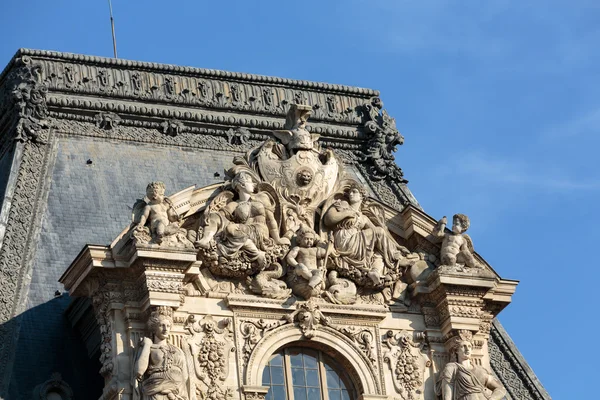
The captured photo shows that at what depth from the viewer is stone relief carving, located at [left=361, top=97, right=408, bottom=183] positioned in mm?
46062

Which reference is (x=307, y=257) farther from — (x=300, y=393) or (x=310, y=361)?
(x=300, y=393)

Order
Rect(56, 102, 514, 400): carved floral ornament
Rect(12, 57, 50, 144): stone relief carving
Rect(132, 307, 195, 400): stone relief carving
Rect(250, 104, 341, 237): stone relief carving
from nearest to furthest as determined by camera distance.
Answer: Rect(132, 307, 195, 400): stone relief carving < Rect(56, 102, 514, 400): carved floral ornament < Rect(250, 104, 341, 237): stone relief carving < Rect(12, 57, 50, 144): stone relief carving

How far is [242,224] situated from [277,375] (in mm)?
2701

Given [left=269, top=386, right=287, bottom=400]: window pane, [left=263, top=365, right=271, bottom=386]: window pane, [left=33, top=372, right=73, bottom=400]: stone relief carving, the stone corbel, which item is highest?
[left=33, top=372, right=73, bottom=400]: stone relief carving

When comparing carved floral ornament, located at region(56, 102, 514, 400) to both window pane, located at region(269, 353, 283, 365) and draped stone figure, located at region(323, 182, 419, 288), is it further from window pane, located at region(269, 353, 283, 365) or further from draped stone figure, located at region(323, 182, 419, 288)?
window pane, located at region(269, 353, 283, 365)

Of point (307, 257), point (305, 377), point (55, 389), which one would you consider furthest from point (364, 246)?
point (55, 389)

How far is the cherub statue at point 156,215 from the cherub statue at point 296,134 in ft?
9.52

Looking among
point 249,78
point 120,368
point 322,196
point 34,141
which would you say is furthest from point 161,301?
point 249,78

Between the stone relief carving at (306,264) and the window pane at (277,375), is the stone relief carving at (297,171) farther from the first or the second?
the window pane at (277,375)

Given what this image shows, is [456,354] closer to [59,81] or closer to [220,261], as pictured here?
[220,261]

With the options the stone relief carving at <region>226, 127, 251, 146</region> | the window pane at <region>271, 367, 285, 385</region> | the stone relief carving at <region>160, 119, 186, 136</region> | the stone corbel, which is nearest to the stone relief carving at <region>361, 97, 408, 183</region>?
the stone relief carving at <region>226, 127, 251, 146</region>

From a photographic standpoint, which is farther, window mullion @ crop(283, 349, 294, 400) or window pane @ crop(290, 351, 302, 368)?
window pane @ crop(290, 351, 302, 368)

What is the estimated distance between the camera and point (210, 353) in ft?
124

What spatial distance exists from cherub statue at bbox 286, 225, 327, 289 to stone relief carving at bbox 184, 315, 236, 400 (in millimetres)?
1595
